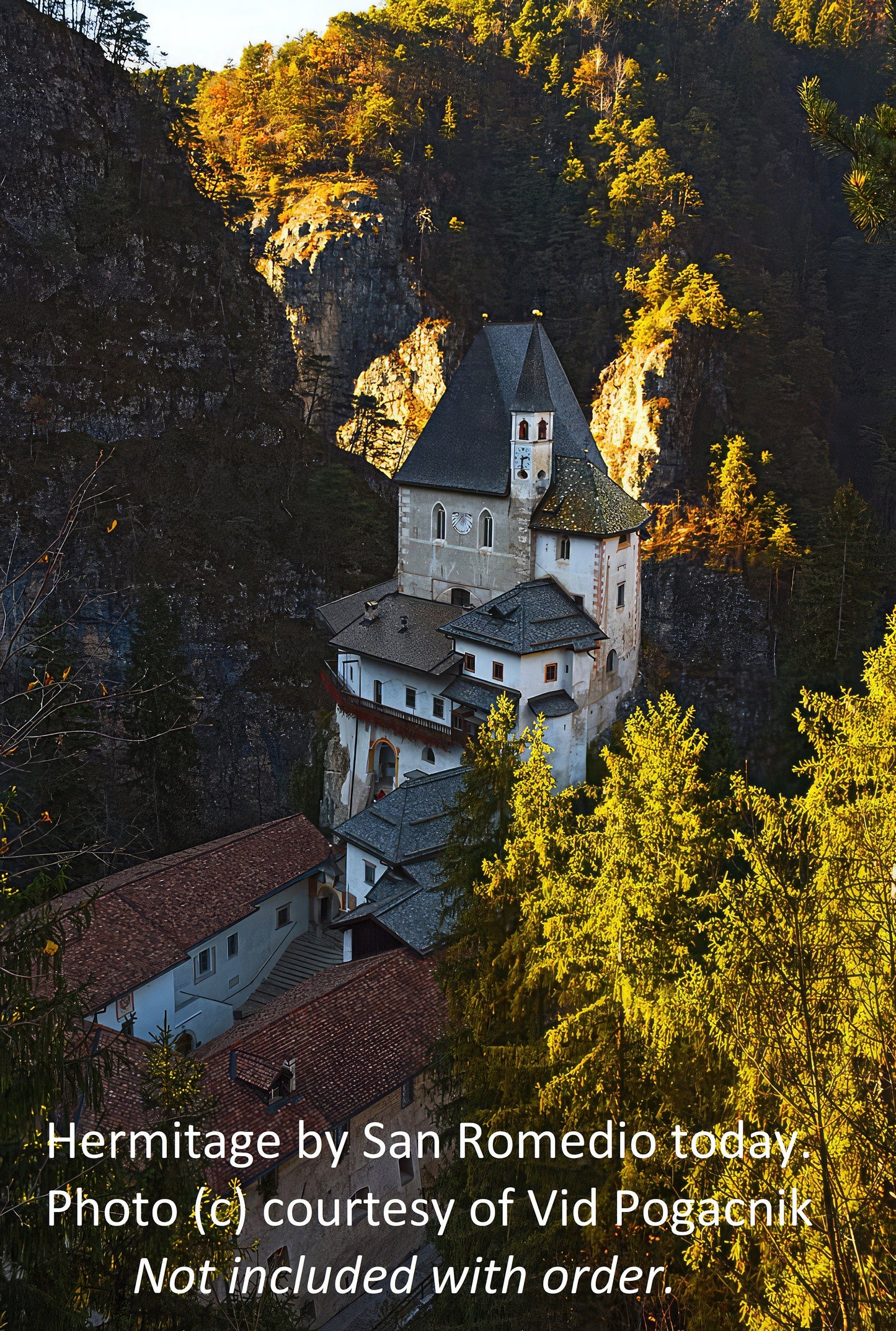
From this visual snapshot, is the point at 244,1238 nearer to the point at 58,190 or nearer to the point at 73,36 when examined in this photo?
the point at 58,190

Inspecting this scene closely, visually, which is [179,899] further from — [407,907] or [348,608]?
[348,608]

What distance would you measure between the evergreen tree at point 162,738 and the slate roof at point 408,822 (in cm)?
1414

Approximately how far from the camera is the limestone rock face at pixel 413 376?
81.6 metres

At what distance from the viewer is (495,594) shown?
38.6 metres

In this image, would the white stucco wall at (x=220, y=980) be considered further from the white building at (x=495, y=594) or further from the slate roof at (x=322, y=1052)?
the white building at (x=495, y=594)

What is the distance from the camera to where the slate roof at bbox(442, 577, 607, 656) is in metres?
33.5

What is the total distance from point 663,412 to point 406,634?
4346 cm

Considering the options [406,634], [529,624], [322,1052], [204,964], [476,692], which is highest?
[529,624]

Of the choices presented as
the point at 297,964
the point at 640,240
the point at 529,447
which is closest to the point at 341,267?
the point at 640,240

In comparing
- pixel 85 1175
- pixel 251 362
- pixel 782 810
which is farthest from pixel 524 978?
pixel 251 362

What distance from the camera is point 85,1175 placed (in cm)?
851

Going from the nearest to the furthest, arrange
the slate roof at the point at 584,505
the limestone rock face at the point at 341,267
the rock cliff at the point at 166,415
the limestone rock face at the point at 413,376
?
1. the slate roof at the point at 584,505
2. the rock cliff at the point at 166,415
3. the limestone rock face at the point at 341,267
4. the limestone rock face at the point at 413,376

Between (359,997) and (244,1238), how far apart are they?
5982mm

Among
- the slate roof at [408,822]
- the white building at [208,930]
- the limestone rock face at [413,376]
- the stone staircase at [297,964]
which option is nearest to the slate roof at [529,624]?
the slate roof at [408,822]
